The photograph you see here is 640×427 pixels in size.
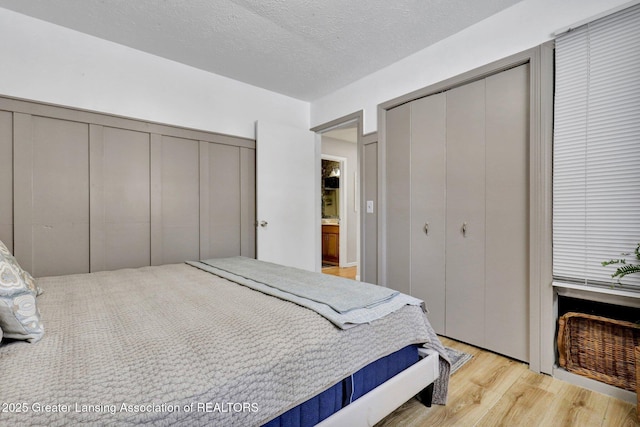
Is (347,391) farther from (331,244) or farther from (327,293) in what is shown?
(331,244)

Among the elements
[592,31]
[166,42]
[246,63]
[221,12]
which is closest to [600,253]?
[592,31]

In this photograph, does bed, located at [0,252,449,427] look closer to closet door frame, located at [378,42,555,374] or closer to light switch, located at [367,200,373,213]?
closet door frame, located at [378,42,555,374]

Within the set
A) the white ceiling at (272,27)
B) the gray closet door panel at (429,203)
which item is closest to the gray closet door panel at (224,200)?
the white ceiling at (272,27)

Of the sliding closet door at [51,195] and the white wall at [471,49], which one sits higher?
the white wall at [471,49]

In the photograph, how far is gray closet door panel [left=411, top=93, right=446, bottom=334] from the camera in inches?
100

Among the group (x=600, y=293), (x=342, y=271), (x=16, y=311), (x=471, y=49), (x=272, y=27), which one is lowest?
(x=342, y=271)

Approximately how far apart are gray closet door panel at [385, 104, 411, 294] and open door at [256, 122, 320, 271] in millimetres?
1163

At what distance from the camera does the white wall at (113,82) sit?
218 cm

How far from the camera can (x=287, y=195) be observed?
141 inches

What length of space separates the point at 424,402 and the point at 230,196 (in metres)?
2.58

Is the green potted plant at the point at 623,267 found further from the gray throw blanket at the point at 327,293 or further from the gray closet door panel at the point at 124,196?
the gray closet door panel at the point at 124,196

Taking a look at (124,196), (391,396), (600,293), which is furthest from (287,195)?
(600,293)

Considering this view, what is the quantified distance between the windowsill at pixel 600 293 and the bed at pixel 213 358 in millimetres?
1004

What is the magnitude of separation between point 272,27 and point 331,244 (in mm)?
4448
